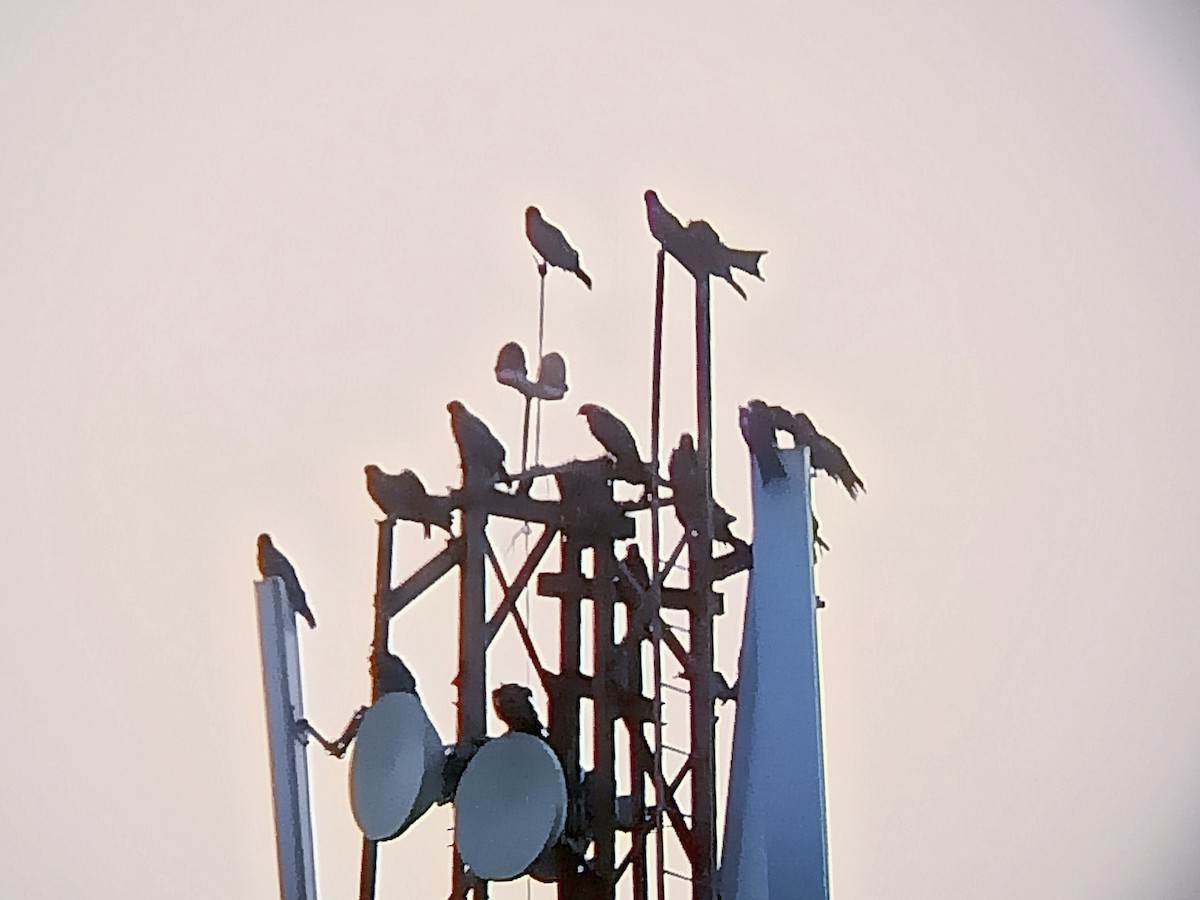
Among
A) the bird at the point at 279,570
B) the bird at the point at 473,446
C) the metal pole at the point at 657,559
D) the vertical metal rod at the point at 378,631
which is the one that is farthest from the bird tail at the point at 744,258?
the bird at the point at 279,570

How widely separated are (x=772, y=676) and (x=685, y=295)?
122cm

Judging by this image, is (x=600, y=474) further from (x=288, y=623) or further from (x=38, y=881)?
(x=38, y=881)

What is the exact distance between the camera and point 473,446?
2104 mm

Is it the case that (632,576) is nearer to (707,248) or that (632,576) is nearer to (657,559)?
(657,559)

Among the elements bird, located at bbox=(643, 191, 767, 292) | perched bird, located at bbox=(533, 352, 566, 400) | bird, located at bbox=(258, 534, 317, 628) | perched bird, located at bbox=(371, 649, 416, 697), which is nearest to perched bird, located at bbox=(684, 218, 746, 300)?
bird, located at bbox=(643, 191, 767, 292)

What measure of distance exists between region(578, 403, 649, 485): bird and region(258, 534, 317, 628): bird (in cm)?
78

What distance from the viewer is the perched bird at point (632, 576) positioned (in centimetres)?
212

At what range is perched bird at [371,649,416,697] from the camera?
2131 mm

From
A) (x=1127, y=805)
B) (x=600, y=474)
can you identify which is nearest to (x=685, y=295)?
(x=600, y=474)

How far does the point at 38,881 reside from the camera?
114 inches

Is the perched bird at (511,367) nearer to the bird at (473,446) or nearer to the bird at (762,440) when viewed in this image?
the bird at (473,446)

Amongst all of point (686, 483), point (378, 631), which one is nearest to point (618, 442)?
point (686, 483)

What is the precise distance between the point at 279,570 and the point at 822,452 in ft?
3.86

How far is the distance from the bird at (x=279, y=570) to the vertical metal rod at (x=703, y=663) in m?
0.91
